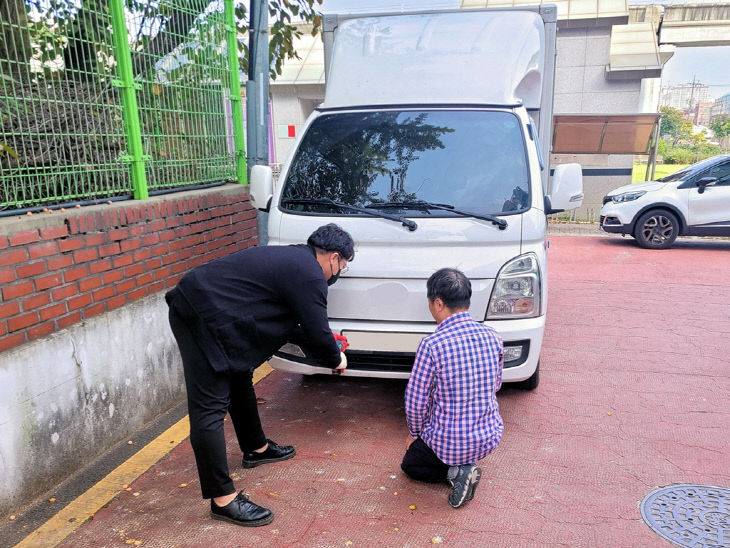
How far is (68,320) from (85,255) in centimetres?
39

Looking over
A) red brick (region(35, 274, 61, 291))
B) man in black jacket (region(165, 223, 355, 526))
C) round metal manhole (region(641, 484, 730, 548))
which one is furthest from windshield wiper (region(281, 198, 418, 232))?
round metal manhole (region(641, 484, 730, 548))

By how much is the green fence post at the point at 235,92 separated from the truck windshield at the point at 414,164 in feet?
4.51

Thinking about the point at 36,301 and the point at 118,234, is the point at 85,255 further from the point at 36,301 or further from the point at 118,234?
the point at 36,301

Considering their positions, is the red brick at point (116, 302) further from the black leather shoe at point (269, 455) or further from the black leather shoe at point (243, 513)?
the black leather shoe at point (243, 513)

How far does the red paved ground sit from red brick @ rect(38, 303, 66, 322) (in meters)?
1.04

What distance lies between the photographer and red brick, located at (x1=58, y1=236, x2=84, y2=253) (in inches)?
127

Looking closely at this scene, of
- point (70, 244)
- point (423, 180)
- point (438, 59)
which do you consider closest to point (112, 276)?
point (70, 244)

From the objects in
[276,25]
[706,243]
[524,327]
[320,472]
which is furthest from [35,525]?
[706,243]

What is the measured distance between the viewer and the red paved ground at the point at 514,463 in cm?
278

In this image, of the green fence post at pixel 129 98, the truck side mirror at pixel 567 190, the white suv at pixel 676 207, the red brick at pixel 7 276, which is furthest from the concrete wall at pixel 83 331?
the white suv at pixel 676 207

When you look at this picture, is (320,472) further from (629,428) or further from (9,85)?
(9,85)

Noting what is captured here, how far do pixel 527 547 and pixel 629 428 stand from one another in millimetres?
1491

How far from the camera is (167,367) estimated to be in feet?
13.7

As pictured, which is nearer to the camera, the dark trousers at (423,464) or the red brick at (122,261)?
the dark trousers at (423,464)
